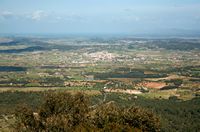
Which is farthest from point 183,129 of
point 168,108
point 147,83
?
point 147,83

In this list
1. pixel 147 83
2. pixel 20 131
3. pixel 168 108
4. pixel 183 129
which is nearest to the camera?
pixel 20 131

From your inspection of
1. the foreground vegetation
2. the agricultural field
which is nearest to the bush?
the foreground vegetation

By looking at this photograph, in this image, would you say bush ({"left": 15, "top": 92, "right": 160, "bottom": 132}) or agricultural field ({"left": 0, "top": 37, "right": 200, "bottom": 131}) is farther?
agricultural field ({"left": 0, "top": 37, "right": 200, "bottom": 131})

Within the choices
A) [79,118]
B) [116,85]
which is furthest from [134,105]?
[116,85]

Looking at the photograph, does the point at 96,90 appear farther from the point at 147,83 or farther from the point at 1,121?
the point at 1,121

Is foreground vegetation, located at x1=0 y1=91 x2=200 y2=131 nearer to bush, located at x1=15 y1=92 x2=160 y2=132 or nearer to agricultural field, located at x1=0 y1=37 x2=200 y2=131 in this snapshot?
agricultural field, located at x1=0 y1=37 x2=200 y2=131

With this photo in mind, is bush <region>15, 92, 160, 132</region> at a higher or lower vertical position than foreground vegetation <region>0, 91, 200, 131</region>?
higher

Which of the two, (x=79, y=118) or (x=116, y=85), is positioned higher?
(x=79, y=118)

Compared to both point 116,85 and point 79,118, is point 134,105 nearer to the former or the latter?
point 79,118
